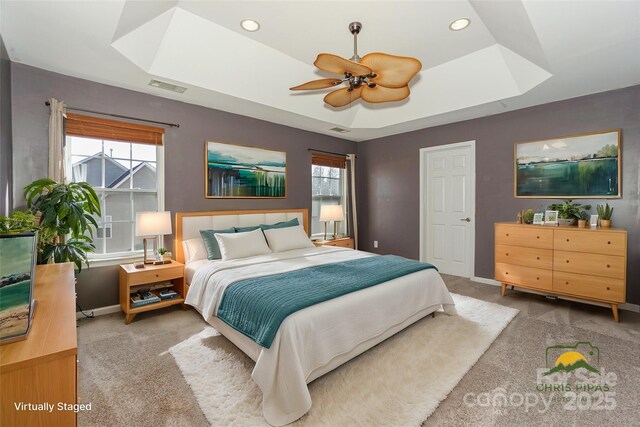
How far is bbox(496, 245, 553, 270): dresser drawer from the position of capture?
3557 millimetres

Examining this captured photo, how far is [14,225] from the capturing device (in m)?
1.83

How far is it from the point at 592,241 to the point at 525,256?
0.67 m

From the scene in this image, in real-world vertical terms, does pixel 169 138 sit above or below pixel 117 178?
above

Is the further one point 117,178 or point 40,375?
point 117,178

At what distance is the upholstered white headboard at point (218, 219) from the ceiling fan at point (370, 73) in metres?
2.16

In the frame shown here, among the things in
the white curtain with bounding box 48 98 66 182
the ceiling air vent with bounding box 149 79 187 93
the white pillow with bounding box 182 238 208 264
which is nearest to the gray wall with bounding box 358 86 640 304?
the white pillow with bounding box 182 238 208 264

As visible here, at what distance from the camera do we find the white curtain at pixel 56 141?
2.94 metres

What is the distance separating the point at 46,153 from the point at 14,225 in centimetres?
160

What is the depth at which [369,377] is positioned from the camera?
85.4 inches

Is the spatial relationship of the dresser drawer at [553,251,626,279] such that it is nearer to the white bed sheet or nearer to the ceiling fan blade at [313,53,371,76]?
the white bed sheet

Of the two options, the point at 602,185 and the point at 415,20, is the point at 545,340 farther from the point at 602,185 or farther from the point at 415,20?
the point at 415,20

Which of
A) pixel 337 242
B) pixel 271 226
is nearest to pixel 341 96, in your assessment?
pixel 271 226

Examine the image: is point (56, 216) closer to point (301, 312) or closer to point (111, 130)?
point (111, 130)

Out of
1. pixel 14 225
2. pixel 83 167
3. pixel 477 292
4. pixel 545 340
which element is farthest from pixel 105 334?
pixel 477 292
